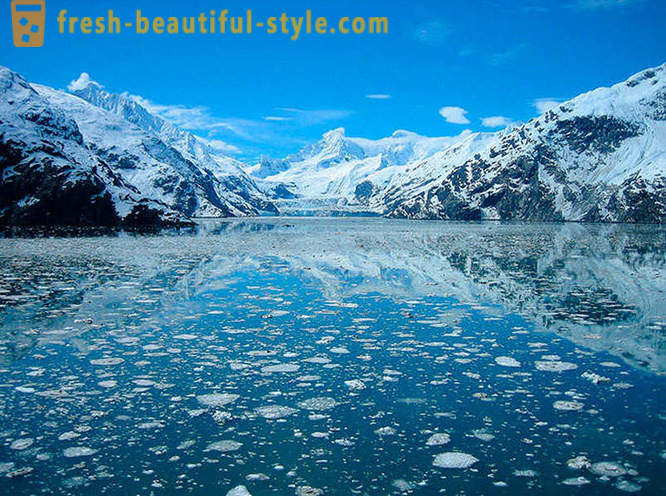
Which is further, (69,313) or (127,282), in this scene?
(127,282)

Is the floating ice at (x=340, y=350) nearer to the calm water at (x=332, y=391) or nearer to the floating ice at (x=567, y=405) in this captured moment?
the calm water at (x=332, y=391)

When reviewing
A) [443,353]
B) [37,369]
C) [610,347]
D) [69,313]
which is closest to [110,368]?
[37,369]

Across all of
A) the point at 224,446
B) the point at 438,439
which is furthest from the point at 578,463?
the point at 224,446

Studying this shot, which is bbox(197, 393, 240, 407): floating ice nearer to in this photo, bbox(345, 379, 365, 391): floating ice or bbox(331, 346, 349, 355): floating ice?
bbox(345, 379, 365, 391): floating ice

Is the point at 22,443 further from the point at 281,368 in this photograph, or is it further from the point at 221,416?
the point at 281,368

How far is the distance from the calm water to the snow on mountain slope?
3512 inches

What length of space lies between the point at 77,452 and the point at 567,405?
30.1ft

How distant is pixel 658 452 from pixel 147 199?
120 m

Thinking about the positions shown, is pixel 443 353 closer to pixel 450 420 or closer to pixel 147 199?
pixel 450 420

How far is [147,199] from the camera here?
11631 centimetres

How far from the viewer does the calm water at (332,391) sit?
7348 mm

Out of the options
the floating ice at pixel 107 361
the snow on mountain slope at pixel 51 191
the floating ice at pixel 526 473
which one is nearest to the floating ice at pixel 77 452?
the floating ice at pixel 107 361

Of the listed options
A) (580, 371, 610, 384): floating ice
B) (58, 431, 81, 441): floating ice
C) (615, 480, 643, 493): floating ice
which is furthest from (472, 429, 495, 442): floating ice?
(58, 431, 81, 441): floating ice

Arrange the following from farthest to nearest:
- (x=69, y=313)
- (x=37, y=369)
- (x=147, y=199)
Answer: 1. (x=147, y=199)
2. (x=69, y=313)
3. (x=37, y=369)
